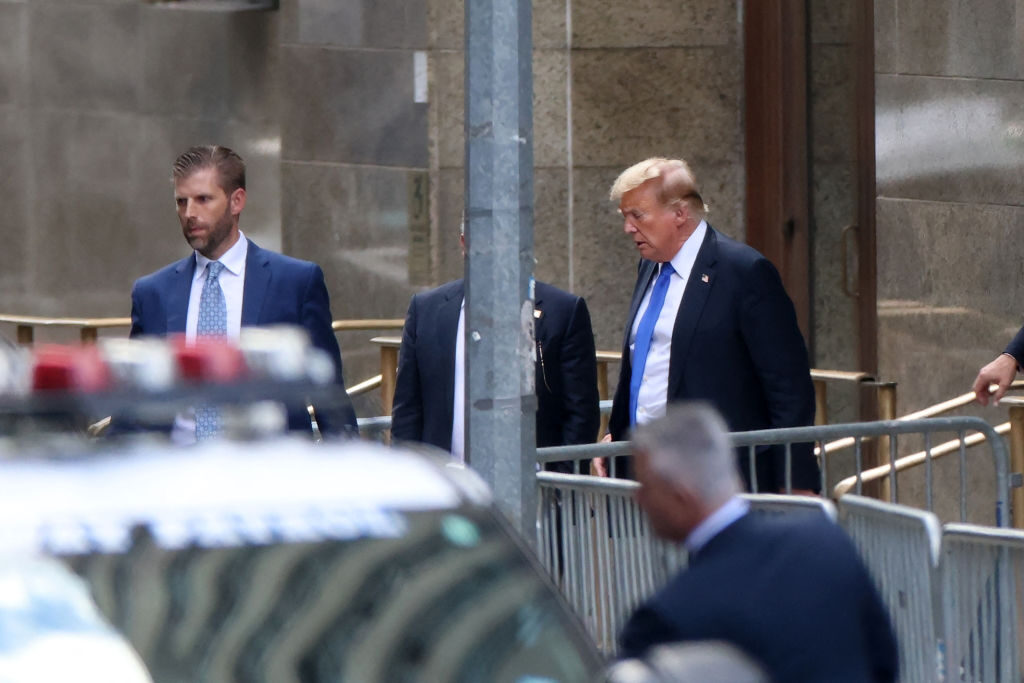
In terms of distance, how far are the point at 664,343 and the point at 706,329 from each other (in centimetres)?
16

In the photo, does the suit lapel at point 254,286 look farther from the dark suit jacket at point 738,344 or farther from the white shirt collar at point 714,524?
the white shirt collar at point 714,524

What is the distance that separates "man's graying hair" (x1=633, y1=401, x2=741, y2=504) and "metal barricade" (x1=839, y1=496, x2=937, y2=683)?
157 cm

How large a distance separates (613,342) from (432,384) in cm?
488

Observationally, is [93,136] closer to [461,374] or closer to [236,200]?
[461,374]

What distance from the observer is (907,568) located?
5.13m

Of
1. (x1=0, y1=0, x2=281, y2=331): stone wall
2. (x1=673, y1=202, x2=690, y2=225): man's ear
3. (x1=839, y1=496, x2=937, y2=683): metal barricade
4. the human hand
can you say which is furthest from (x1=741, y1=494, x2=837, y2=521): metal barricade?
(x1=0, y1=0, x2=281, y2=331): stone wall

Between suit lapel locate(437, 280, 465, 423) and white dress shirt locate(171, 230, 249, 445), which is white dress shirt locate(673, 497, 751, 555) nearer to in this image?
white dress shirt locate(171, 230, 249, 445)

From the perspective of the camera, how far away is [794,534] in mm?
3461

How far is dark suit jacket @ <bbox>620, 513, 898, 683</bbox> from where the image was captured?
336cm

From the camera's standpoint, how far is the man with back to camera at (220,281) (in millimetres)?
6098

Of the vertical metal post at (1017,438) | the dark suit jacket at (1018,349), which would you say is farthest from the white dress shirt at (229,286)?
the vertical metal post at (1017,438)

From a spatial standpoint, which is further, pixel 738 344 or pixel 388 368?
pixel 388 368

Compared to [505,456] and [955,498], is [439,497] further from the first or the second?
[955,498]

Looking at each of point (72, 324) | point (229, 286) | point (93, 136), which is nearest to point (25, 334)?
point (72, 324)
